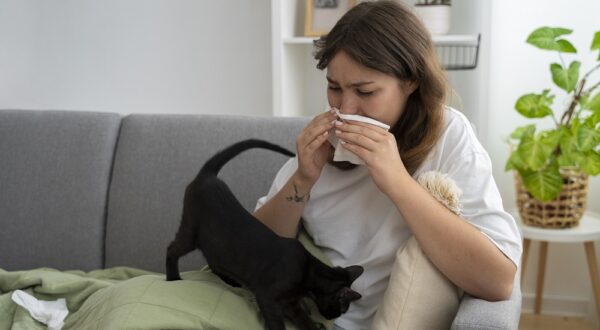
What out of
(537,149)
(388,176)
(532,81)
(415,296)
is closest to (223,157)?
(388,176)

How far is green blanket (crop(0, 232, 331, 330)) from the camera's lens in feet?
3.83

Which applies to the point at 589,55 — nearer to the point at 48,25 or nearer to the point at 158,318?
the point at 158,318

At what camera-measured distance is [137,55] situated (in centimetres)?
273

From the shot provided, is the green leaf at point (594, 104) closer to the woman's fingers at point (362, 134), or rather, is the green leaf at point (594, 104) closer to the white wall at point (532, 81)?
the white wall at point (532, 81)

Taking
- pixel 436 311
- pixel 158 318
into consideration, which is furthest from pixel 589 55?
pixel 158 318

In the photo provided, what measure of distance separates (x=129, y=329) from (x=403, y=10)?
0.74 meters

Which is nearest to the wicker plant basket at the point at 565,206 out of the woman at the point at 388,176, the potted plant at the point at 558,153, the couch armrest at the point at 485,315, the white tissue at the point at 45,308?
the potted plant at the point at 558,153

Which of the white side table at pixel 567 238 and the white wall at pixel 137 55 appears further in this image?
the white wall at pixel 137 55

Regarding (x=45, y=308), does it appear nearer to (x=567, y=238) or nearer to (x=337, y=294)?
(x=337, y=294)

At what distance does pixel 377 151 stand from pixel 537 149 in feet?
3.46

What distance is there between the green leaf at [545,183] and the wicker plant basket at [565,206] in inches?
2.4

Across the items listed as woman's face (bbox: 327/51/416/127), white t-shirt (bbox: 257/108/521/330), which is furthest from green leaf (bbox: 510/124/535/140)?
woman's face (bbox: 327/51/416/127)

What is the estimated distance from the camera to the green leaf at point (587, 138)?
80.4 inches

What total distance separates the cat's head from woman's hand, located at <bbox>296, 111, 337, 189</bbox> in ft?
0.73
